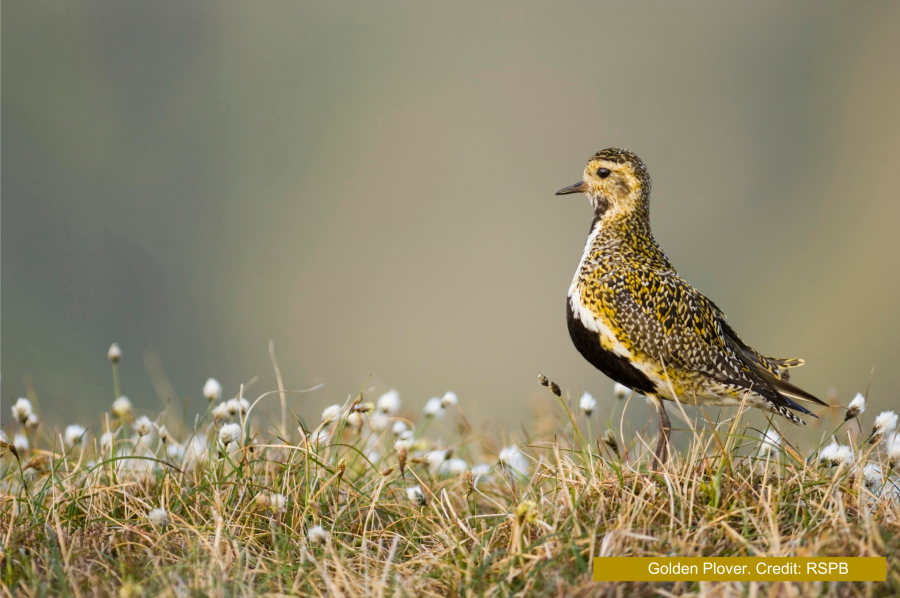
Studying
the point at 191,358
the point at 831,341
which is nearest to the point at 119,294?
the point at 191,358

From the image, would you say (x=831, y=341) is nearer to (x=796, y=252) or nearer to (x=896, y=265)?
(x=896, y=265)

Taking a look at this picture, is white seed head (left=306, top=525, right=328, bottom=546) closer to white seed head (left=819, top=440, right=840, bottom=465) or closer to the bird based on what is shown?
the bird

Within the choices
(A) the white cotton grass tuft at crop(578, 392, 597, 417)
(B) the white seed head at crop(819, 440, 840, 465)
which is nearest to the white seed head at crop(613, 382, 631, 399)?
(A) the white cotton grass tuft at crop(578, 392, 597, 417)

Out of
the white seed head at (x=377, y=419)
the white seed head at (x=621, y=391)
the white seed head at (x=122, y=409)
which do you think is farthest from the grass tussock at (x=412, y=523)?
the white seed head at (x=621, y=391)

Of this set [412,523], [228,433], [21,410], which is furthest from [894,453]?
[21,410]

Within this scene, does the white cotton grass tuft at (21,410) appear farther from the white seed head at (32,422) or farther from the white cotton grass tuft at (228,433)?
the white cotton grass tuft at (228,433)

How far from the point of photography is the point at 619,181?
6.43 metres

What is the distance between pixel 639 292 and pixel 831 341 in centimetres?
11152

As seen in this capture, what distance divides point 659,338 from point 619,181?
145 centimetres

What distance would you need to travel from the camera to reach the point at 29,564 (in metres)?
4.59

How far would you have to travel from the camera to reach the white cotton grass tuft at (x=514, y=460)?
566 cm

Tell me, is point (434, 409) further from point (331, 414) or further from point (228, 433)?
point (228, 433)

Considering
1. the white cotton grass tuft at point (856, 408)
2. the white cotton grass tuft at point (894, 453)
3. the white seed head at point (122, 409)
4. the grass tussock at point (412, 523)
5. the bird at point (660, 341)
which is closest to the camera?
the grass tussock at point (412, 523)

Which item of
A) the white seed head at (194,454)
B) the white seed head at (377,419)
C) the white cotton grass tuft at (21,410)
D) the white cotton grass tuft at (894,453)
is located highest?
the white cotton grass tuft at (894,453)
